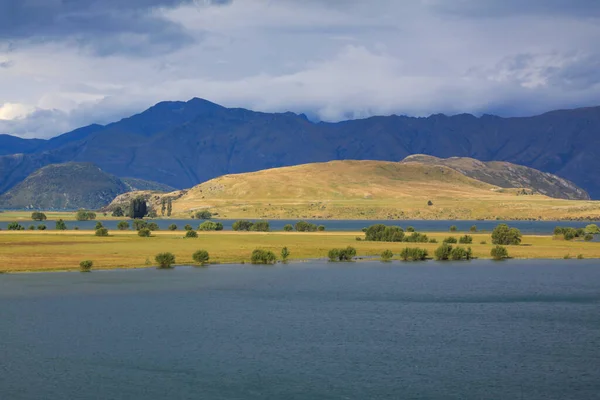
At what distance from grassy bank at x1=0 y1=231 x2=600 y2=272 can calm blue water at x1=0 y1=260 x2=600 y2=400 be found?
1214cm

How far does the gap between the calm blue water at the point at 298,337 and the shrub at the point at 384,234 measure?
5672cm

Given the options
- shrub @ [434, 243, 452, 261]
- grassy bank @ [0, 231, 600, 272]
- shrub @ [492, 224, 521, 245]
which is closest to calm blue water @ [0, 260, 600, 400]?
grassy bank @ [0, 231, 600, 272]

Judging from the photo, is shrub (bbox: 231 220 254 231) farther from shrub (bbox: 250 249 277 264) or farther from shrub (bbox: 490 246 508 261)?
shrub (bbox: 490 246 508 261)

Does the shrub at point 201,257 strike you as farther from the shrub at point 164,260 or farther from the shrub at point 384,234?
the shrub at point 384,234

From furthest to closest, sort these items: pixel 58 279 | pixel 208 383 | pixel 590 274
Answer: pixel 590 274
pixel 58 279
pixel 208 383

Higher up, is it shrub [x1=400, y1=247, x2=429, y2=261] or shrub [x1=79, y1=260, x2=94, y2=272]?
shrub [x1=400, y1=247, x2=429, y2=261]

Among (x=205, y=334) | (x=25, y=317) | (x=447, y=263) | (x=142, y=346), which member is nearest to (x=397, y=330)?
(x=205, y=334)

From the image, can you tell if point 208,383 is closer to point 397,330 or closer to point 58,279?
point 397,330

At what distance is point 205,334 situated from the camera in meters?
57.8

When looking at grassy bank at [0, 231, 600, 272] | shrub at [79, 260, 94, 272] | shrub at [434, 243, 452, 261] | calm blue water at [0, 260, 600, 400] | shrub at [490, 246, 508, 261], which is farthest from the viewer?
shrub at [490, 246, 508, 261]

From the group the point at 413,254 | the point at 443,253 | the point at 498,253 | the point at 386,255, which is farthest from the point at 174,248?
the point at 498,253

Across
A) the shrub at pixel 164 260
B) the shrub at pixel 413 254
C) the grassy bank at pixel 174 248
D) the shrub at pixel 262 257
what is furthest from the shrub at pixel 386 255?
the shrub at pixel 164 260

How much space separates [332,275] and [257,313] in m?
28.3

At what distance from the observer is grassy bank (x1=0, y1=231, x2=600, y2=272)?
104 meters
